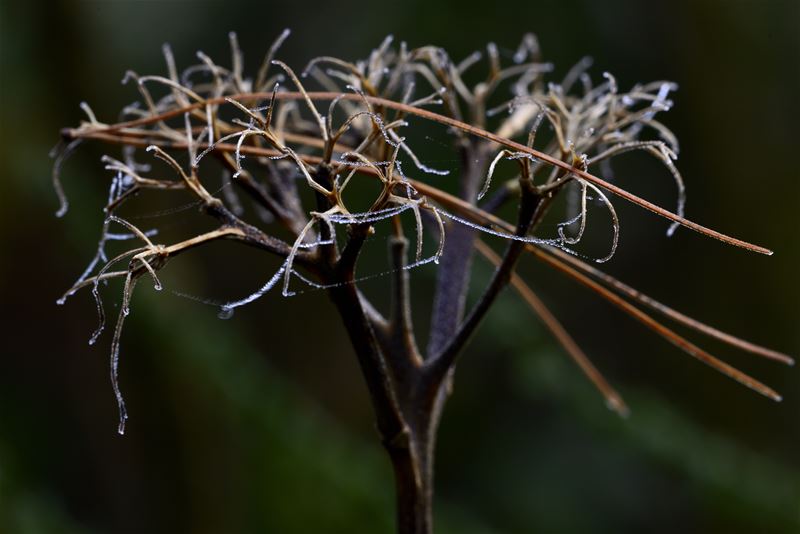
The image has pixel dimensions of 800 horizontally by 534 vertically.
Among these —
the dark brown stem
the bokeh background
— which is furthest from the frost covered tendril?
the bokeh background

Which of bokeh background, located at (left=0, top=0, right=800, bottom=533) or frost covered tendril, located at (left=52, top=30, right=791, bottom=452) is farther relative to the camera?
bokeh background, located at (left=0, top=0, right=800, bottom=533)

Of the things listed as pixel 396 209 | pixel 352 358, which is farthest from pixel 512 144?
pixel 352 358

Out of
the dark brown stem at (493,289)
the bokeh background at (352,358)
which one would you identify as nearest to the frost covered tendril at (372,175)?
the dark brown stem at (493,289)

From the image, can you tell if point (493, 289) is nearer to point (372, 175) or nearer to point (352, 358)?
point (372, 175)

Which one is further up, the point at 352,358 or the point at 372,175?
the point at 372,175

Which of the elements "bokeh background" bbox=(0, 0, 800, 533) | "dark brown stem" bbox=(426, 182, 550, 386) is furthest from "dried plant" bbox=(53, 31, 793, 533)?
"bokeh background" bbox=(0, 0, 800, 533)

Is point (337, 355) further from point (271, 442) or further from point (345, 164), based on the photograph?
point (345, 164)

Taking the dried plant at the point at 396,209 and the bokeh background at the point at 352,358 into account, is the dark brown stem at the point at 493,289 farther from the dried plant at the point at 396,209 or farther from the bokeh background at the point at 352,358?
the bokeh background at the point at 352,358

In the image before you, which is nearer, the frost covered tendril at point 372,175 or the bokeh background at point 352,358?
the frost covered tendril at point 372,175

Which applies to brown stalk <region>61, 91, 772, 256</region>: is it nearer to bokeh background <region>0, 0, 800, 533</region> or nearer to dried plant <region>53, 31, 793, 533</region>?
dried plant <region>53, 31, 793, 533</region>
